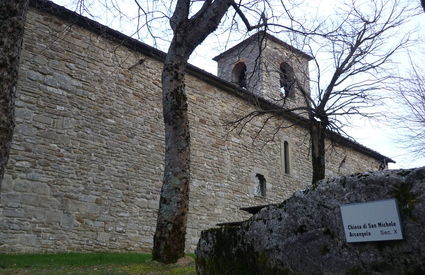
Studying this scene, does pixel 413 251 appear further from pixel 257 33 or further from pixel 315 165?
pixel 315 165

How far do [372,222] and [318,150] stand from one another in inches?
319

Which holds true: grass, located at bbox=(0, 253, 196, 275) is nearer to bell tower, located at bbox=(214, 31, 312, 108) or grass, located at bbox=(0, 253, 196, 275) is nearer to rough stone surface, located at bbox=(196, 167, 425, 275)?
rough stone surface, located at bbox=(196, 167, 425, 275)

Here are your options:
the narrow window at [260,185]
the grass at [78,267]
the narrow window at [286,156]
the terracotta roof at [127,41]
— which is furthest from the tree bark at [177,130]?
the narrow window at [286,156]

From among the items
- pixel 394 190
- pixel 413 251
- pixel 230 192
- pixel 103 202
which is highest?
pixel 230 192

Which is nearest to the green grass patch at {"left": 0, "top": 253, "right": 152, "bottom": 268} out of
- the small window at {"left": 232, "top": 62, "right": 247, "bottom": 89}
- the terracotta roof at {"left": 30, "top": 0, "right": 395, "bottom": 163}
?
the terracotta roof at {"left": 30, "top": 0, "right": 395, "bottom": 163}

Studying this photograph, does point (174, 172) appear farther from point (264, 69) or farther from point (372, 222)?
point (264, 69)

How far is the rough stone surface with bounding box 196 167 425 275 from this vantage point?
2.38 meters

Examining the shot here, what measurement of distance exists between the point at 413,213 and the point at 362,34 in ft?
31.0

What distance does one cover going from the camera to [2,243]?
23.8ft

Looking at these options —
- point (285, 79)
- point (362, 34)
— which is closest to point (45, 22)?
point (285, 79)

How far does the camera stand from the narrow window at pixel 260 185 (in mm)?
13352

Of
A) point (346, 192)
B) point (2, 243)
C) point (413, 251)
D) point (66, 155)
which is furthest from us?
point (66, 155)

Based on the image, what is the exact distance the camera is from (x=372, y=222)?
246 centimetres

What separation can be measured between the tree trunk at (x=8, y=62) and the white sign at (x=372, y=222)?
342 centimetres
